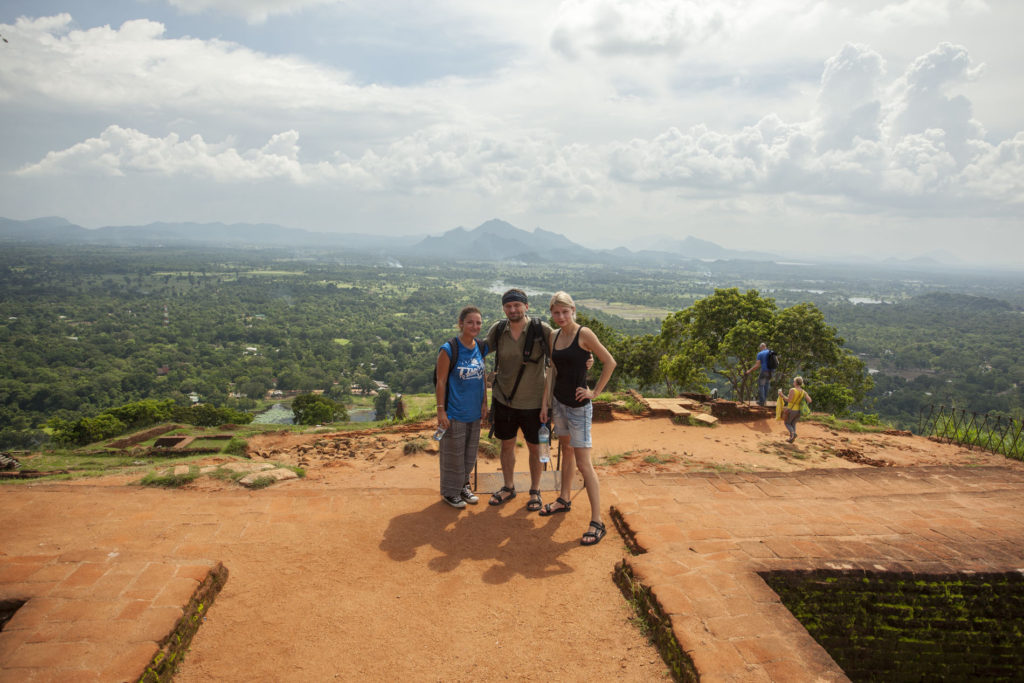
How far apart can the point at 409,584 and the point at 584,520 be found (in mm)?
1582

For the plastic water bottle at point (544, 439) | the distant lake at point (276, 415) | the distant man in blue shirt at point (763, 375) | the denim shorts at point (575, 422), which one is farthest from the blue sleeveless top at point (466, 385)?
the distant lake at point (276, 415)

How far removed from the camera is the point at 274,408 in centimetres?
4409

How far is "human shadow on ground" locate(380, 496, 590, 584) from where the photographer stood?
145 inches

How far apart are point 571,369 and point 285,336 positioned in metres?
77.4

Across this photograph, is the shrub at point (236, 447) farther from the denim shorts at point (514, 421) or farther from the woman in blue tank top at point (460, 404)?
the denim shorts at point (514, 421)

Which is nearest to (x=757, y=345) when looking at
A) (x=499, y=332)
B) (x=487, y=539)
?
(x=499, y=332)

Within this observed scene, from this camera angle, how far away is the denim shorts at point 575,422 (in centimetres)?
405

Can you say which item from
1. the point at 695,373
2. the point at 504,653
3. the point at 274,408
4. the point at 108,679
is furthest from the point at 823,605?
the point at 274,408

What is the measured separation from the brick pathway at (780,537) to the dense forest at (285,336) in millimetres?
11961

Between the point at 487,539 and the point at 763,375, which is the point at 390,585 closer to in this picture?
the point at 487,539

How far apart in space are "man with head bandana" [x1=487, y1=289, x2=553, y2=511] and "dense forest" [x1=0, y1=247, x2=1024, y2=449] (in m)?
14.2

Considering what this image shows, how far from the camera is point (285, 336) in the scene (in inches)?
2911

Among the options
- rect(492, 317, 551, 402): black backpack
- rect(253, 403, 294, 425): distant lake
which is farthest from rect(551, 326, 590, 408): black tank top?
rect(253, 403, 294, 425): distant lake

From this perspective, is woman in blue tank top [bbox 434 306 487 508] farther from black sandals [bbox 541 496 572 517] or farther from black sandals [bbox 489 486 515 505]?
black sandals [bbox 541 496 572 517]
